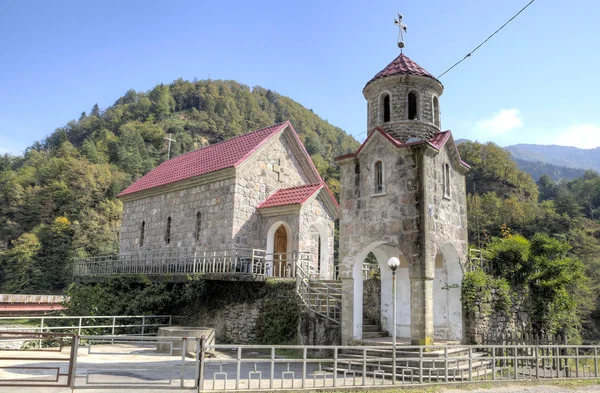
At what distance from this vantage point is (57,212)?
62844mm

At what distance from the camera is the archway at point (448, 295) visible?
1466 cm

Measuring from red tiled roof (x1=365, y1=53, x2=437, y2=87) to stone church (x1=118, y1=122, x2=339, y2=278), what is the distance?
6555mm

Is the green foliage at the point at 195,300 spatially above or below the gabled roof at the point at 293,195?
below

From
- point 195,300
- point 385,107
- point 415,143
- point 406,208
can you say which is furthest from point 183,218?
point 415,143

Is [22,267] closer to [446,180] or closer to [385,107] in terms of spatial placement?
[385,107]

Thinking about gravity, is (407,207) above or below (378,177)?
below

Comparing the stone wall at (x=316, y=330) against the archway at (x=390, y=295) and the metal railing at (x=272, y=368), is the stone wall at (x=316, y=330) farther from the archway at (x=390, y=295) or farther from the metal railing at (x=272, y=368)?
the archway at (x=390, y=295)

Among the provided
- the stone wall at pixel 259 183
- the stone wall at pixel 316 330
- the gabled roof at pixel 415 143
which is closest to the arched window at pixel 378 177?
the gabled roof at pixel 415 143

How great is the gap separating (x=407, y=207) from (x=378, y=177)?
1.41 metres

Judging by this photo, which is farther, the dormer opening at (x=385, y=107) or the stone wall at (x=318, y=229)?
the stone wall at (x=318, y=229)

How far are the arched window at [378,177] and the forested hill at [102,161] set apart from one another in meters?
45.4

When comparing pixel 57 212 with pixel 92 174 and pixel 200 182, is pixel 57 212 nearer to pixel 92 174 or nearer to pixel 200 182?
pixel 92 174

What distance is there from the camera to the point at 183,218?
22.9 meters

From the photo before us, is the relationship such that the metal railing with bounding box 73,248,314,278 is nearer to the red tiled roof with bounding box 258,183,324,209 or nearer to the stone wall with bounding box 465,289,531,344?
the red tiled roof with bounding box 258,183,324,209
